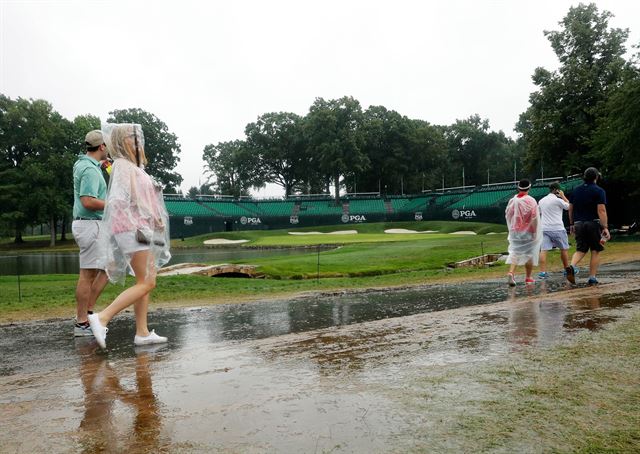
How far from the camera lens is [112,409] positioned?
2770 millimetres

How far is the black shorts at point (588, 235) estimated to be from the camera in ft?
29.5

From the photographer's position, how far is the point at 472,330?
471 cm

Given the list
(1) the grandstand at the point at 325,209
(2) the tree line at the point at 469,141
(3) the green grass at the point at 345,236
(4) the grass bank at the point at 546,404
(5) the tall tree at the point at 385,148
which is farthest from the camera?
(5) the tall tree at the point at 385,148

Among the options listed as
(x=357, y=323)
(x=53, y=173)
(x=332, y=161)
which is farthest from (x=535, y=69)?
(x=53, y=173)

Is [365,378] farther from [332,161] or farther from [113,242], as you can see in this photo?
[332,161]

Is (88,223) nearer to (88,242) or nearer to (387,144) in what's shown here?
(88,242)

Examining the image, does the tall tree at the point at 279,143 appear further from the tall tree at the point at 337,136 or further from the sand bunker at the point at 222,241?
the sand bunker at the point at 222,241

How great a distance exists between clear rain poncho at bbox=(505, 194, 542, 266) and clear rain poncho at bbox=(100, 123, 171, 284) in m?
6.97

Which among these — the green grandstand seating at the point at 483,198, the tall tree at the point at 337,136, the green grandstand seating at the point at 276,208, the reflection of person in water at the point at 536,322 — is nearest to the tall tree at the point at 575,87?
the green grandstand seating at the point at 483,198

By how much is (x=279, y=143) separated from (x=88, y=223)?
75669 millimetres

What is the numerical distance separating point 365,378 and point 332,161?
220 ft

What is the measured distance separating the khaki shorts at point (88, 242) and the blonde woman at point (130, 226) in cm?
81

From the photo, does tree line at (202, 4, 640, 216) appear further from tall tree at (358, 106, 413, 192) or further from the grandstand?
the grandstand

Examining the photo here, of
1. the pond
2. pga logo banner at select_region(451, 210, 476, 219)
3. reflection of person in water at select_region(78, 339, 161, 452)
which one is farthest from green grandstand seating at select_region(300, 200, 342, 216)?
reflection of person in water at select_region(78, 339, 161, 452)
